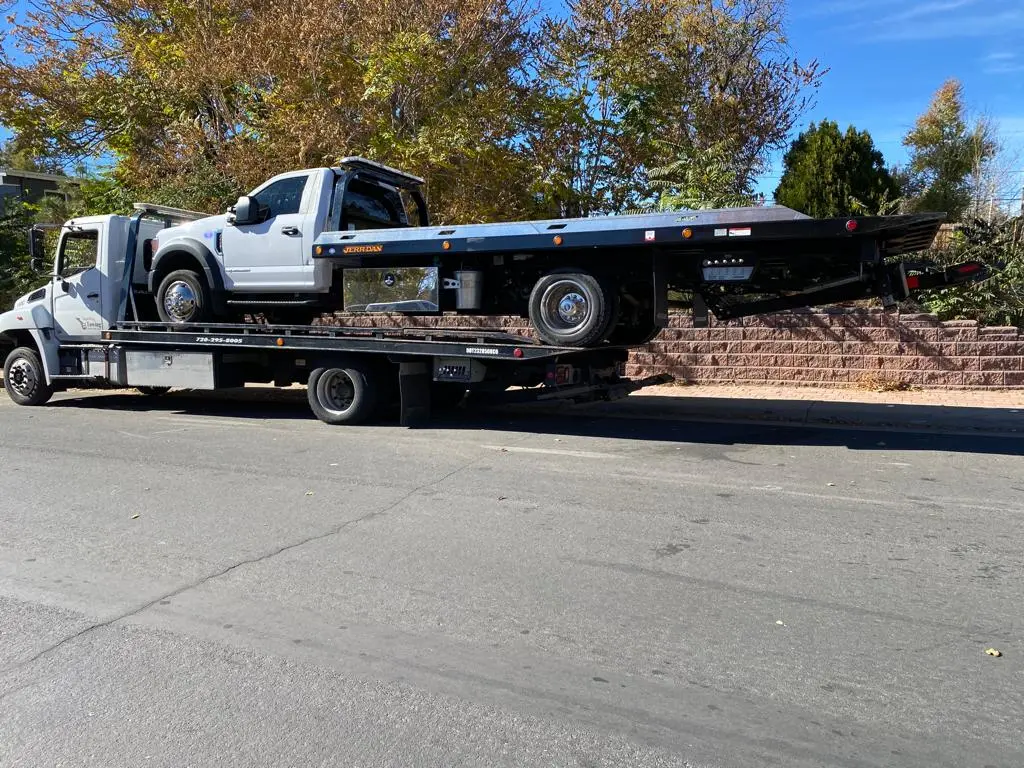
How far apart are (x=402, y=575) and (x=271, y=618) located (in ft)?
2.82

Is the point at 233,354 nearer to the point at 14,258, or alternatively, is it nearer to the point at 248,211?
the point at 248,211

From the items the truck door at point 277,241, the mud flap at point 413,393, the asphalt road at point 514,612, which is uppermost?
the truck door at point 277,241

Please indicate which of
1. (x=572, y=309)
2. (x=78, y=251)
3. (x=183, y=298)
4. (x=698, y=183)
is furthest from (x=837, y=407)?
(x=78, y=251)

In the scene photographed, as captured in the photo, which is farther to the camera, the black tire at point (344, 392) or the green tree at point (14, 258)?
the green tree at point (14, 258)

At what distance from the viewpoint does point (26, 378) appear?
1289 centimetres

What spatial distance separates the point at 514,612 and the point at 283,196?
24.9 ft

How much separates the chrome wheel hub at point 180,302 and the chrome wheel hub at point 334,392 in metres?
2.13

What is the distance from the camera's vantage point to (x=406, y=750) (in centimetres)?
311

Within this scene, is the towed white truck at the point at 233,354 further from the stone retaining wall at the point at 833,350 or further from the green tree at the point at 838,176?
the green tree at the point at 838,176

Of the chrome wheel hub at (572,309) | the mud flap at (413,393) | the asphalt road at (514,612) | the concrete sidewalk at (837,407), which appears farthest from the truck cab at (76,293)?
the concrete sidewalk at (837,407)

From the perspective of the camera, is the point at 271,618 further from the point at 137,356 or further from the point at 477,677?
the point at 137,356

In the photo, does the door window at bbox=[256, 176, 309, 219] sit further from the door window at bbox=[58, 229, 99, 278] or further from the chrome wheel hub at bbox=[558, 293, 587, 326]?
the chrome wheel hub at bbox=[558, 293, 587, 326]

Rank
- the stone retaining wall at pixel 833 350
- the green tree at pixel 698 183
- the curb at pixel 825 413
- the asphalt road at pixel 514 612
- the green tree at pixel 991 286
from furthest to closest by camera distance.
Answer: the green tree at pixel 698 183 < the green tree at pixel 991 286 < the stone retaining wall at pixel 833 350 < the curb at pixel 825 413 < the asphalt road at pixel 514 612

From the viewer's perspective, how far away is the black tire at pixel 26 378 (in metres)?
12.8
